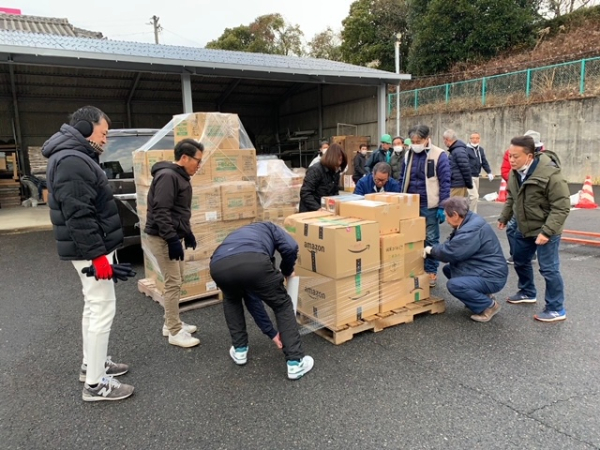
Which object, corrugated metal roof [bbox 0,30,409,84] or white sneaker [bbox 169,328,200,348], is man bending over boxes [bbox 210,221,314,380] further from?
corrugated metal roof [bbox 0,30,409,84]

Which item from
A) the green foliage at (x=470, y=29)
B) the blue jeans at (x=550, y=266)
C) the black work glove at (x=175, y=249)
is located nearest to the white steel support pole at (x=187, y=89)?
the black work glove at (x=175, y=249)

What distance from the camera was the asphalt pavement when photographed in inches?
99.8

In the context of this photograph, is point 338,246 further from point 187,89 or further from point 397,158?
point 187,89

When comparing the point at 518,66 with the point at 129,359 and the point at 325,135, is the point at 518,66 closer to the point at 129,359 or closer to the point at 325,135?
the point at 325,135

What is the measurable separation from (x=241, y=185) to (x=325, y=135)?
40.8 ft

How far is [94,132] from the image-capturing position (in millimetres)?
2924

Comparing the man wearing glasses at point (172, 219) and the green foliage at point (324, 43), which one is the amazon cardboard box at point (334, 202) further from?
the green foliage at point (324, 43)

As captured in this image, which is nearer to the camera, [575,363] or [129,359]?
[575,363]

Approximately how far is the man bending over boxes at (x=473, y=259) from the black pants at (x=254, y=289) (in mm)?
1719

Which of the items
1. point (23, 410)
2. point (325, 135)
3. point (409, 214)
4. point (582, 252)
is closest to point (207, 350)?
point (23, 410)

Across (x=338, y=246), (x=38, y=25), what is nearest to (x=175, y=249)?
(x=338, y=246)

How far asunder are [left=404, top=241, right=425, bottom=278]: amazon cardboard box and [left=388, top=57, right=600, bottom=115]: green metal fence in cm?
1278

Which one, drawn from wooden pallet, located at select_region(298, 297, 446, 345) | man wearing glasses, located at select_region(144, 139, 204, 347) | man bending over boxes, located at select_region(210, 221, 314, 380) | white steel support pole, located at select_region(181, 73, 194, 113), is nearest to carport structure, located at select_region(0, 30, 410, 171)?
white steel support pole, located at select_region(181, 73, 194, 113)

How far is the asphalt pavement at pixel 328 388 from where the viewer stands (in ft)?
8.32
